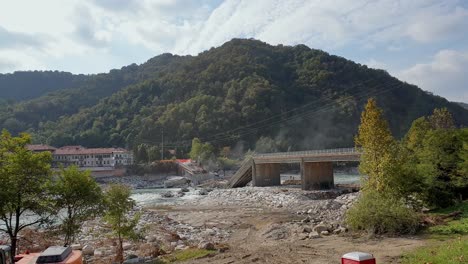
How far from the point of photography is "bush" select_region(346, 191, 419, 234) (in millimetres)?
19750

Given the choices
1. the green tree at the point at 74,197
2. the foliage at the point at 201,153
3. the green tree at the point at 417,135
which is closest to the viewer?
the green tree at the point at 74,197

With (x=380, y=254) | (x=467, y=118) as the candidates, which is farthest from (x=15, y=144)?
(x=467, y=118)

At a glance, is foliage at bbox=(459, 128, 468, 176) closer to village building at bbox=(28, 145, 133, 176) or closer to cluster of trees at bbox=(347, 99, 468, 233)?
cluster of trees at bbox=(347, 99, 468, 233)

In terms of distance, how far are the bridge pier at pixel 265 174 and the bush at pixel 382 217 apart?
49.3 meters

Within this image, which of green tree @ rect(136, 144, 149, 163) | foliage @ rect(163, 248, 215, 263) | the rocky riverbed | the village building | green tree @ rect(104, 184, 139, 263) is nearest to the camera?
foliage @ rect(163, 248, 215, 263)

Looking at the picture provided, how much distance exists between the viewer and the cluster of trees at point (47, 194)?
1714 cm

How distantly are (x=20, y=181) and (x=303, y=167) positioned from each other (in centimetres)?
4698

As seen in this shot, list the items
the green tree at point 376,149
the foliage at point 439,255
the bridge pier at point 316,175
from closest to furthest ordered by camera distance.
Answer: the foliage at point 439,255 < the green tree at point 376,149 < the bridge pier at point 316,175

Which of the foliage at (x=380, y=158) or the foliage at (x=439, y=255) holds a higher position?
the foliage at (x=380, y=158)

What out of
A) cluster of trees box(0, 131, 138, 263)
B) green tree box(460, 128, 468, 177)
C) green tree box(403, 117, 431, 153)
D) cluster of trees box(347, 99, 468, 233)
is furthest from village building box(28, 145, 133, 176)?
green tree box(460, 128, 468, 177)

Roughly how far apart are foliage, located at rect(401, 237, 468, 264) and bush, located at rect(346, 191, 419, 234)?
4.39 meters

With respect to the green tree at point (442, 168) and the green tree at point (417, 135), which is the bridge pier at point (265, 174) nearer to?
the green tree at point (417, 135)

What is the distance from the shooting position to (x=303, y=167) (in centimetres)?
5975

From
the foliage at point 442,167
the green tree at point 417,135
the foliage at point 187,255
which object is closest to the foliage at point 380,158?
the foliage at point 442,167
